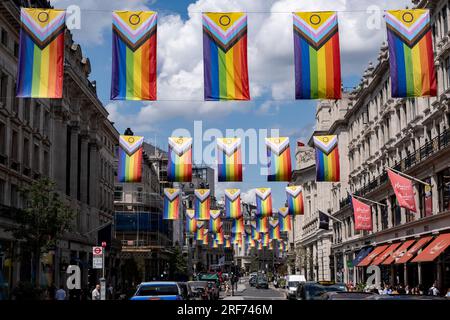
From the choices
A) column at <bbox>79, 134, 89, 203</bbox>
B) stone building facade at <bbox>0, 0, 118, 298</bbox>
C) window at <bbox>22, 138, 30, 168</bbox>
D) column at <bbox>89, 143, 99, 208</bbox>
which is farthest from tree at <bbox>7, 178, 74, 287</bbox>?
column at <bbox>89, 143, 99, 208</bbox>

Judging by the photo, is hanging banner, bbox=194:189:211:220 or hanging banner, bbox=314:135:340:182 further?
hanging banner, bbox=194:189:211:220

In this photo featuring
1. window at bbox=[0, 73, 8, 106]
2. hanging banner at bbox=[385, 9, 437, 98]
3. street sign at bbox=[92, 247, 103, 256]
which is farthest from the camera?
window at bbox=[0, 73, 8, 106]

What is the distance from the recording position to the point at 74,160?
2240 inches

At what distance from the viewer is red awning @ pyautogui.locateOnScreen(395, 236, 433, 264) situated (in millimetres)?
41500

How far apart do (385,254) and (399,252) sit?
185 inches

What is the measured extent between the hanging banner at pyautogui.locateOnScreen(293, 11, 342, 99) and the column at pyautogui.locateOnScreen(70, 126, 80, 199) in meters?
39.9

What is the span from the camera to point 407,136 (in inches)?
1889

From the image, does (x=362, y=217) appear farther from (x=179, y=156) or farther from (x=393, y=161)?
(x=179, y=156)

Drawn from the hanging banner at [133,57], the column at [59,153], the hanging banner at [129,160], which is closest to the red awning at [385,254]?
the hanging banner at [129,160]

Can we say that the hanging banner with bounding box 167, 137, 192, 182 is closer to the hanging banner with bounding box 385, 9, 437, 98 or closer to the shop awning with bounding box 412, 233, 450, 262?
the shop awning with bounding box 412, 233, 450, 262

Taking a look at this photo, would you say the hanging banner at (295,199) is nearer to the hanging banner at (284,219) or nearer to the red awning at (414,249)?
the red awning at (414,249)

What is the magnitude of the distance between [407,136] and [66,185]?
2917cm

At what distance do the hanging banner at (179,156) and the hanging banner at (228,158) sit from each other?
1.89 meters

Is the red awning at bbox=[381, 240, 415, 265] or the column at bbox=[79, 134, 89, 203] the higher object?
the column at bbox=[79, 134, 89, 203]
